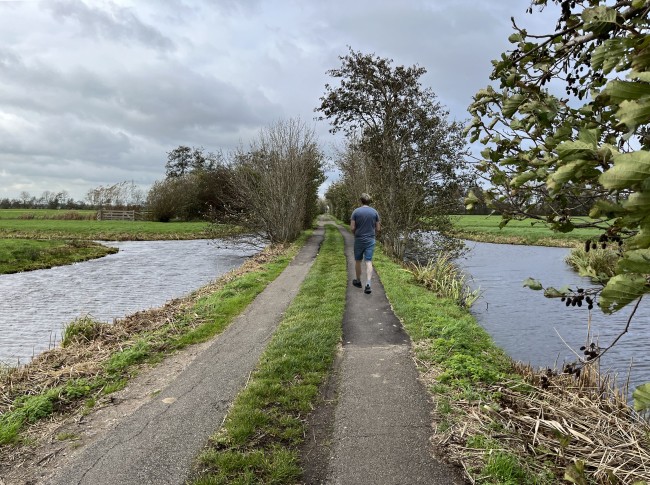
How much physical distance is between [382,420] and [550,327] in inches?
303

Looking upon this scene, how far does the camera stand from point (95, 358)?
717 cm

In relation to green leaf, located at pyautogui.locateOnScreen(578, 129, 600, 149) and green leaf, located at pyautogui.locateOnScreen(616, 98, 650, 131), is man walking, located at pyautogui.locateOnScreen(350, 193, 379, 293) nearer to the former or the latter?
green leaf, located at pyautogui.locateOnScreen(578, 129, 600, 149)

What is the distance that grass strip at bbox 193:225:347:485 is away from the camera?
3725mm

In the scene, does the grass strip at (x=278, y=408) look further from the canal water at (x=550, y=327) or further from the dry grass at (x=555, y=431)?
the canal water at (x=550, y=327)

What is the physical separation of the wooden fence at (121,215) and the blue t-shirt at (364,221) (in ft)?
170

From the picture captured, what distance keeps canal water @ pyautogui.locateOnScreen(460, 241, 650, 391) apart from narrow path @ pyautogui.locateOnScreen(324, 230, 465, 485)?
5.98ft

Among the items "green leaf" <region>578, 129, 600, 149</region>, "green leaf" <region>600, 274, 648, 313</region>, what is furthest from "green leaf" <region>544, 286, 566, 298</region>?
"green leaf" <region>578, 129, 600, 149</region>

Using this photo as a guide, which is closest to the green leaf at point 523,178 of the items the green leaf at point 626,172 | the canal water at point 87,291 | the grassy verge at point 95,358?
the green leaf at point 626,172

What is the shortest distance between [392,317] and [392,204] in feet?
33.3

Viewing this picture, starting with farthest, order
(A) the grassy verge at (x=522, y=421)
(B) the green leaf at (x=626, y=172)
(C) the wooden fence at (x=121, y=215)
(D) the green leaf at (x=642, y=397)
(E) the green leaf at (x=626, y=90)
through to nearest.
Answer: (C) the wooden fence at (x=121, y=215) < (A) the grassy verge at (x=522, y=421) < (D) the green leaf at (x=642, y=397) < (E) the green leaf at (x=626, y=90) < (B) the green leaf at (x=626, y=172)

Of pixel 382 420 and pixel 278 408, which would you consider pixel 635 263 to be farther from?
pixel 278 408

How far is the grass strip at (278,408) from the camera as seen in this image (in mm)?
3725

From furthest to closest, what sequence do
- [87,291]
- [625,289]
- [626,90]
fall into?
[87,291] → [625,289] → [626,90]

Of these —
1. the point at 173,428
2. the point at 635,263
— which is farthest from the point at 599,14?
the point at 173,428
